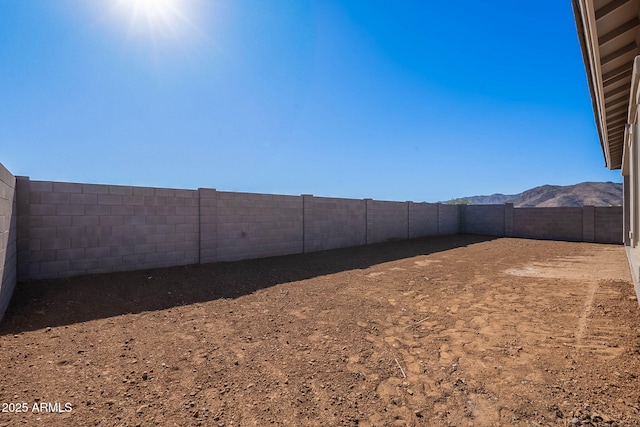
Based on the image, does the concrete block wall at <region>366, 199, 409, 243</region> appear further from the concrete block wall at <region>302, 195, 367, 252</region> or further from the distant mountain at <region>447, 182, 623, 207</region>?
the distant mountain at <region>447, 182, 623, 207</region>

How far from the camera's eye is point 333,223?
10.3 metres

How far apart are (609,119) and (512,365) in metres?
4.85

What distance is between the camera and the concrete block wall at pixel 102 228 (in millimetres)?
4621

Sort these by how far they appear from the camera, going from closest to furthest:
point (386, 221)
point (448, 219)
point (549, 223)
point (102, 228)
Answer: point (102, 228), point (386, 221), point (549, 223), point (448, 219)

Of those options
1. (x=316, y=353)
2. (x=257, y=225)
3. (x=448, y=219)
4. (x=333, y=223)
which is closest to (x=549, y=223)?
(x=448, y=219)

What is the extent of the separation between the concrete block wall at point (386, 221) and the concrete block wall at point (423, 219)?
18.7 inches

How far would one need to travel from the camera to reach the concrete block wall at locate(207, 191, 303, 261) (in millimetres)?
7180

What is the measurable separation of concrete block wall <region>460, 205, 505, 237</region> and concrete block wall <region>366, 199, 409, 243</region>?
20.1 ft

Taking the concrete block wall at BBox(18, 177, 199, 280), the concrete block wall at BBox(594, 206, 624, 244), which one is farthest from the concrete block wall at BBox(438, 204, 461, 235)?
the concrete block wall at BBox(18, 177, 199, 280)

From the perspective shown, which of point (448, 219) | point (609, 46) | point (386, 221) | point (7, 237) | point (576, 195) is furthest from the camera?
point (576, 195)

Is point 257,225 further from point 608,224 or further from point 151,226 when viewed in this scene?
point 608,224

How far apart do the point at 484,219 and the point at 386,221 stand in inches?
313

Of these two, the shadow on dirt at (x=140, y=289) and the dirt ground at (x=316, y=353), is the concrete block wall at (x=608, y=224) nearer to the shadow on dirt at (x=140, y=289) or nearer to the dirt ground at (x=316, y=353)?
the dirt ground at (x=316, y=353)

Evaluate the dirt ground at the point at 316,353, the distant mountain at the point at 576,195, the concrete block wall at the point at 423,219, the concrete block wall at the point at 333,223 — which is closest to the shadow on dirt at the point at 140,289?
the dirt ground at the point at 316,353
